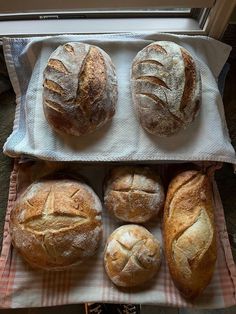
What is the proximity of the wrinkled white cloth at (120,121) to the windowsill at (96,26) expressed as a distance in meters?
0.04

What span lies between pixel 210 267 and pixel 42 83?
649 millimetres

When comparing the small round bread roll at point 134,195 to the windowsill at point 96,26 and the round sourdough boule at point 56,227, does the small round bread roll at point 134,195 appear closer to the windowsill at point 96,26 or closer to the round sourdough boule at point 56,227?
the round sourdough boule at point 56,227

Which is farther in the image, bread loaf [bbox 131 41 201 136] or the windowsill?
the windowsill

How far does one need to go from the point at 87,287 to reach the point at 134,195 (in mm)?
265

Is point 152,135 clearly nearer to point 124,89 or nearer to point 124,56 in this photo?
point 124,89

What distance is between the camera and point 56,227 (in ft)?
3.15

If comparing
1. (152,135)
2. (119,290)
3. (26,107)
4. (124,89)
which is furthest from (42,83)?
(119,290)

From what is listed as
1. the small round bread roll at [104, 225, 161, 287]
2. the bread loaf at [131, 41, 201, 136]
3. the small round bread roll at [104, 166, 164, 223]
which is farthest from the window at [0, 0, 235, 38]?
the small round bread roll at [104, 225, 161, 287]

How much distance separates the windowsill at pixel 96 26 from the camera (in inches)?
45.2

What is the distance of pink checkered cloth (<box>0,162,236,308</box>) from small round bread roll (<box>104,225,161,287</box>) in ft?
0.13

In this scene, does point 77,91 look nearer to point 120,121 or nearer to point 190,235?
point 120,121

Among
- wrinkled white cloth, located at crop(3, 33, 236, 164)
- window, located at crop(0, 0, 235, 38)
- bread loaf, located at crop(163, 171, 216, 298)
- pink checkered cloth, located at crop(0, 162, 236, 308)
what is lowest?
pink checkered cloth, located at crop(0, 162, 236, 308)

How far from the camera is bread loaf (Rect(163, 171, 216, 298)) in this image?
95 centimetres

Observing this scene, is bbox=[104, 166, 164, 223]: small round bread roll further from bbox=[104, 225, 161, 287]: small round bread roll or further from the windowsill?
the windowsill
